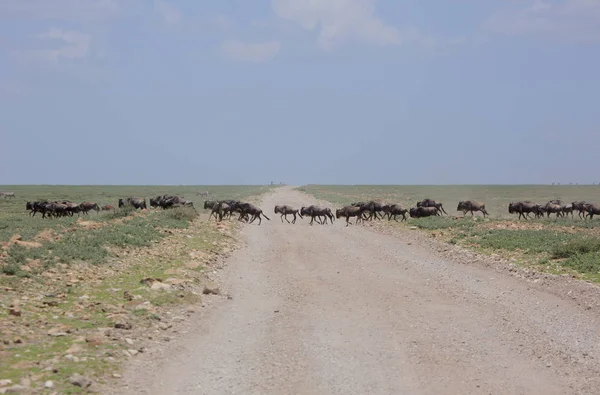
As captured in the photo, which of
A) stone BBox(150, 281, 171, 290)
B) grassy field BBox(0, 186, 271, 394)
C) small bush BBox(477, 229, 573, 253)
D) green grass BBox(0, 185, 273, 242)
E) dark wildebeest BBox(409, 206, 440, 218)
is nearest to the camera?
grassy field BBox(0, 186, 271, 394)

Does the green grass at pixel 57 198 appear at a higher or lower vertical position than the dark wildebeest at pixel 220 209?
lower

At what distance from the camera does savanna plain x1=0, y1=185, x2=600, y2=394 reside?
8.88 meters

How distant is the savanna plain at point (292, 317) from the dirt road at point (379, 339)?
0.04 meters

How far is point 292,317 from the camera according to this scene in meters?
13.0

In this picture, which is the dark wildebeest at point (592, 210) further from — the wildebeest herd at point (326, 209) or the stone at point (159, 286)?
the stone at point (159, 286)

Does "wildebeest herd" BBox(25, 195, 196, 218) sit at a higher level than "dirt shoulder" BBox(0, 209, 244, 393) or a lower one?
higher

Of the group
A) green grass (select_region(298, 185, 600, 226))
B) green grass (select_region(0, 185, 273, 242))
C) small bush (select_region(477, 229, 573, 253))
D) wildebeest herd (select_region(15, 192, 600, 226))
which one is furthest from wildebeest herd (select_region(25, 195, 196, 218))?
green grass (select_region(298, 185, 600, 226))

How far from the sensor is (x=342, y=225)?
36.3 metres

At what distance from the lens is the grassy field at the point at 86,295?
9125mm

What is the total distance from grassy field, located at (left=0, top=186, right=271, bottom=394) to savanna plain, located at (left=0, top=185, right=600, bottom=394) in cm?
4

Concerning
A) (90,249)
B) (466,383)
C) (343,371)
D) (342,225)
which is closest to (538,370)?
(466,383)

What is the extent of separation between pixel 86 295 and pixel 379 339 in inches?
260

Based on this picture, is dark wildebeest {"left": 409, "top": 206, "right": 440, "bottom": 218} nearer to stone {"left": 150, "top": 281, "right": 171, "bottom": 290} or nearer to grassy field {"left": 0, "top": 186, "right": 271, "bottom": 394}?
grassy field {"left": 0, "top": 186, "right": 271, "bottom": 394}

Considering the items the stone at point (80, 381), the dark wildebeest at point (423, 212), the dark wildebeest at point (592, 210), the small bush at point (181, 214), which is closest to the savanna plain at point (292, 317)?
the stone at point (80, 381)
